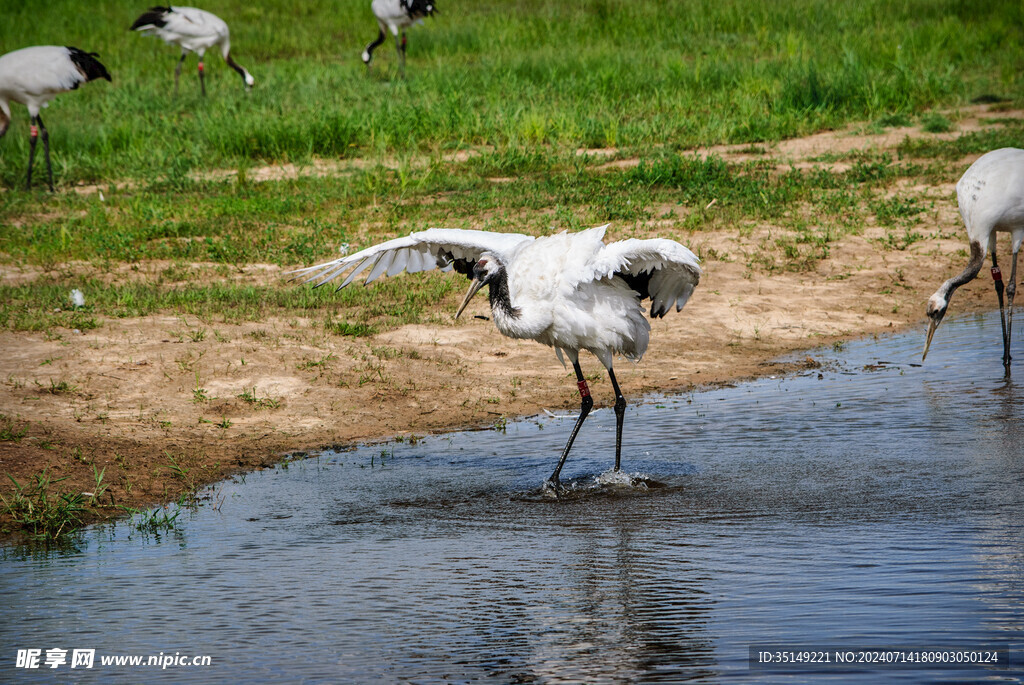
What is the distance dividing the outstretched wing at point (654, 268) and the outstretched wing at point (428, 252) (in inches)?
24.0

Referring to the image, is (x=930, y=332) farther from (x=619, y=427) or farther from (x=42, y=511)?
(x=42, y=511)

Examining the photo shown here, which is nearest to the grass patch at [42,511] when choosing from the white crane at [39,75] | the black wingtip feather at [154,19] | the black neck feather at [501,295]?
the black neck feather at [501,295]

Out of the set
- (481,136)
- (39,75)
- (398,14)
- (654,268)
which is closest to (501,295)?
(654,268)

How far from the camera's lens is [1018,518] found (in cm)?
428

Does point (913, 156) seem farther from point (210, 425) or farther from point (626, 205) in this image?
point (210, 425)

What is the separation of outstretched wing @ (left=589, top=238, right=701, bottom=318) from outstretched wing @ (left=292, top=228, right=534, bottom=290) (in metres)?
0.61

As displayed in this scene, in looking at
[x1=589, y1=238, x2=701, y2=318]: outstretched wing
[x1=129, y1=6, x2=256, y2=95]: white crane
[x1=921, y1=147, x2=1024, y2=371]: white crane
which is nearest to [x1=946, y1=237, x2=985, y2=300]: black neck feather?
[x1=921, y1=147, x2=1024, y2=371]: white crane

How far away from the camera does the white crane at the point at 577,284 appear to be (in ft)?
16.9

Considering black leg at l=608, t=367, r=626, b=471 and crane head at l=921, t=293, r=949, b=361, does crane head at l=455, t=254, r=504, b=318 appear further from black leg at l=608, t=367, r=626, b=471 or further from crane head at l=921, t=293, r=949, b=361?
crane head at l=921, t=293, r=949, b=361

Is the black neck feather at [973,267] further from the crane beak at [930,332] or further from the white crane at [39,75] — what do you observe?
the white crane at [39,75]

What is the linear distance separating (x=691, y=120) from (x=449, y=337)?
5.80 metres

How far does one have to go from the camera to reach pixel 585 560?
4.17 m

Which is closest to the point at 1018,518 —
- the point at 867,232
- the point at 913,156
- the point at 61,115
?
the point at 867,232

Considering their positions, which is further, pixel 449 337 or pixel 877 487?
pixel 449 337
